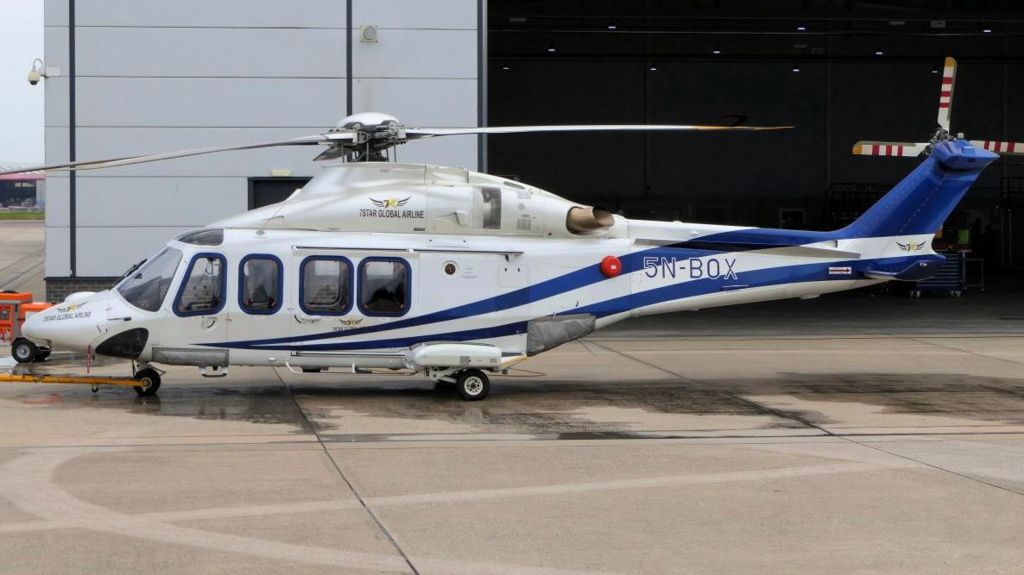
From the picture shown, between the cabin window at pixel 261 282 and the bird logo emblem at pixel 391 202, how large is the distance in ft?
4.40

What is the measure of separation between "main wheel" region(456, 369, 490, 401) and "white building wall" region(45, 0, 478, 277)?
9075 millimetres

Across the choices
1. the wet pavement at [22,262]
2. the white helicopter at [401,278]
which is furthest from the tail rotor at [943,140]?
the wet pavement at [22,262]

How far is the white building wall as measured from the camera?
22.7 meters

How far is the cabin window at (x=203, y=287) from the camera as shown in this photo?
14.0 metres

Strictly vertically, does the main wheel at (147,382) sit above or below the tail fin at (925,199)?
below

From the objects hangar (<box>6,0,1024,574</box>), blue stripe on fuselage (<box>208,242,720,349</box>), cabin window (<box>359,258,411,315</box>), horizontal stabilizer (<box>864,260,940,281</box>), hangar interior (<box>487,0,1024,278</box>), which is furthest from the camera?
hangar interior (<box>487,0,1024,278</box>)

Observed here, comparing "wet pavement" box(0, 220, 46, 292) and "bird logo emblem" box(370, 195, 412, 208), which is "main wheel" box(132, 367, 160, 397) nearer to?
"bird logo emblem" box(370, 195, 412, 208)

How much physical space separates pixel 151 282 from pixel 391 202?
295 centimetres

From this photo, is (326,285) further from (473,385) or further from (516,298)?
(516,298)

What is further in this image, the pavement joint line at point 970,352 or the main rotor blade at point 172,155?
the pavement joint line at point 970,352

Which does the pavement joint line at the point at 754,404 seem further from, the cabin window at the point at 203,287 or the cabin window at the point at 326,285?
the cabin window at the point at 203,287

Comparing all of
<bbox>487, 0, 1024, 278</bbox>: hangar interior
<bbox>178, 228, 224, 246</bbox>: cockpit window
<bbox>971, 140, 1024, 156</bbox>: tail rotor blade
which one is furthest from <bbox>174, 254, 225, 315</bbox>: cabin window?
<bbox>487, 0, 1024, 278</bbox>: hangar interior

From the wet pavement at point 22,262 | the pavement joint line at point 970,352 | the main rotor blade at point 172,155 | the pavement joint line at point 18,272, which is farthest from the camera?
the pavement joint line at point 18,272

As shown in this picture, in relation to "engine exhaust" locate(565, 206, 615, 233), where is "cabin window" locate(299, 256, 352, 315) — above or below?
below
